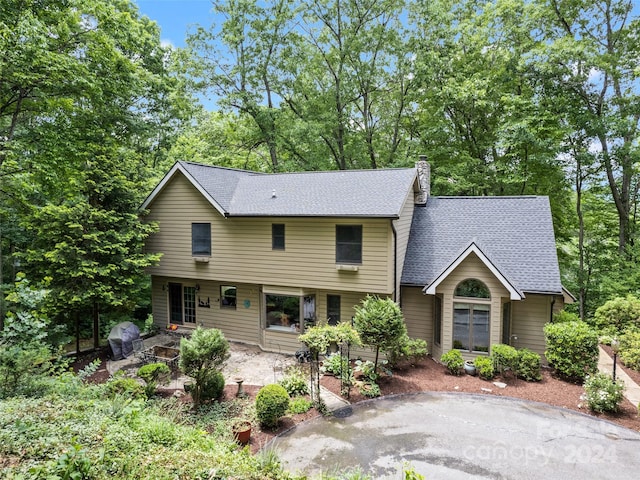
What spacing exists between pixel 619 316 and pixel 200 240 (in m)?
17.1

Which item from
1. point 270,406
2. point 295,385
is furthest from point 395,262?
point 270,406

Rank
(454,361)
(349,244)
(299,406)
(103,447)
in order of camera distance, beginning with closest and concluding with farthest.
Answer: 1. (103,447)
2. (299,406)
3. (454,361)
4. (349,244)

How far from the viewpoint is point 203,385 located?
1043cm

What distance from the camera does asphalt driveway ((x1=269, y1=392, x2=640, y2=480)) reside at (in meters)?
7.75

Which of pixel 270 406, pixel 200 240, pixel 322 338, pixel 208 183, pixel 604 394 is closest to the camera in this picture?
pixel 270 406

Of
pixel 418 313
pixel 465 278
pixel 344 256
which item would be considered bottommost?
pixel 418 313

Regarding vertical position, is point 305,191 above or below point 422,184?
below

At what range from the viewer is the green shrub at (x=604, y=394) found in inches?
389

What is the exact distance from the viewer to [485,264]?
12.9 m

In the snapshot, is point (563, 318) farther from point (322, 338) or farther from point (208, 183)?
point (208, 183)

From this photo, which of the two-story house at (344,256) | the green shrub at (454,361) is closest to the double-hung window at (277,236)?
the two-story house at (344,256)

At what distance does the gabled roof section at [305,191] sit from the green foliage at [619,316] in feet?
29.2

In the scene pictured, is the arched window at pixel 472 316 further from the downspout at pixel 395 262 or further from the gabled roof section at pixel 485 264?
the downspout at pixel 395 262

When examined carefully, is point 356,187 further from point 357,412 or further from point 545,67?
point 545,67
